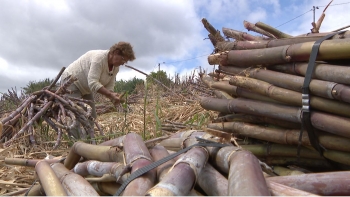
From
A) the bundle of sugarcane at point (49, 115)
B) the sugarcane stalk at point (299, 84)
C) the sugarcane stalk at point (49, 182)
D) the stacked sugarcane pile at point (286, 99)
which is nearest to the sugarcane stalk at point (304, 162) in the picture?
the stacked sugarcane pile at point (286, 99)

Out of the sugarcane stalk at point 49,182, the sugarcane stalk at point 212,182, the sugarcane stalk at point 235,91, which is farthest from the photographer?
the sugarcane stalk at point 235,91

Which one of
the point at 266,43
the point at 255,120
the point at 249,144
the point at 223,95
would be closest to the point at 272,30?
the point at 266,43

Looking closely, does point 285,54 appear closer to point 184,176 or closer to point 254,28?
point 254,28

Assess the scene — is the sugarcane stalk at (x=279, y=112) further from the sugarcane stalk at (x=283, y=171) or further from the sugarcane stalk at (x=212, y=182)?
the sugarcane stalk at (x=212, y=182)

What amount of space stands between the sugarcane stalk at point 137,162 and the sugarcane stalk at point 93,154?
7 centimetres

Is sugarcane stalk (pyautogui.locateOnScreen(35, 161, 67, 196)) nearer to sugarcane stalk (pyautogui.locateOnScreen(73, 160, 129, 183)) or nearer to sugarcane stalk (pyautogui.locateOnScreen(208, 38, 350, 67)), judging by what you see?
sugarcane stalk (pyautogui.locateOnScreen(73, 160, 129, 183))

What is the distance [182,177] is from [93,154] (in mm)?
747

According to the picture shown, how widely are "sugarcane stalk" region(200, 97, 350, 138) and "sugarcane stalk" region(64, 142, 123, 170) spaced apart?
0.83 m

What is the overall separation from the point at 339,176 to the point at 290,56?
31.2 inches

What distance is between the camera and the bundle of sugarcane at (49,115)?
3525 mm

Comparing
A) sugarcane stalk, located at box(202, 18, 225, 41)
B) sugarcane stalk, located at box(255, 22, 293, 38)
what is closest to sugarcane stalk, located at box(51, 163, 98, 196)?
sugarcane stalk, located at box(202, 18, 225, 41)

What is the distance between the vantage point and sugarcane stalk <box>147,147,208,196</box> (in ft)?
3.13

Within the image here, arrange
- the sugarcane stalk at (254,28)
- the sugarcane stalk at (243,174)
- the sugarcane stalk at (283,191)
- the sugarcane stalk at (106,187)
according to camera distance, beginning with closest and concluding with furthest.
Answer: the sugarcane stalk at (243,174), the sugarcane stalk at (283,191), the sugarcane stalk at (106,187), the sugarcane stalk at (254,28)

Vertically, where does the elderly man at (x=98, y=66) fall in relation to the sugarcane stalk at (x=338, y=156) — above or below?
above
